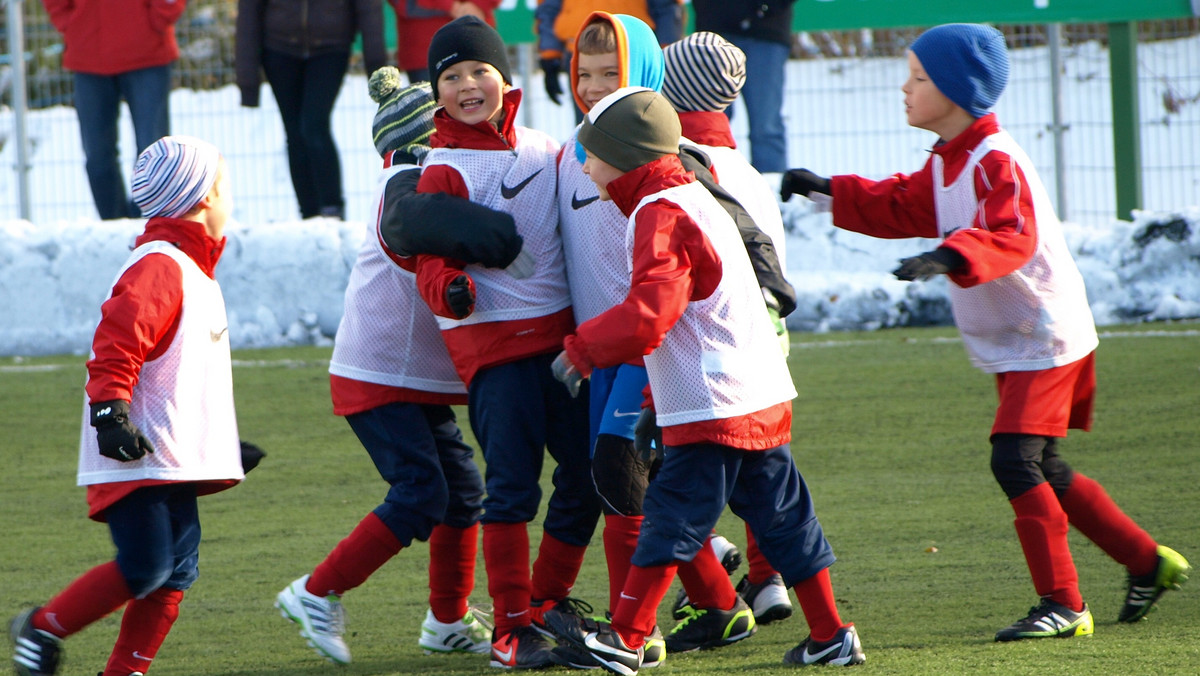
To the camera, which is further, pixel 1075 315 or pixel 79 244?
pixel 79 244

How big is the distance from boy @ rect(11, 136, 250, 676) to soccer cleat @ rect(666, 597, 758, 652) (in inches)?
43.7

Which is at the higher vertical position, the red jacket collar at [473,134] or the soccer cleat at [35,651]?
the red jacket collar at [473,134]

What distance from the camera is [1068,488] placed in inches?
147

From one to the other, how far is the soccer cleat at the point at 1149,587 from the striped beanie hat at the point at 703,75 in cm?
156

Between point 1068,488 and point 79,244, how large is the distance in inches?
250

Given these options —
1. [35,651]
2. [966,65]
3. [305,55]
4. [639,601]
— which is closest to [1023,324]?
[966,65]

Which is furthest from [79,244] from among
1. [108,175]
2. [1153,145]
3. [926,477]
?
[1153,145]

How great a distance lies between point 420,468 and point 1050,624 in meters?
1.53

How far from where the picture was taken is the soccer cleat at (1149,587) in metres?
3.62

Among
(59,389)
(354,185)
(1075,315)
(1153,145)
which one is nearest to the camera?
(1075,315)

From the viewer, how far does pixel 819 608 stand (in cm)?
331

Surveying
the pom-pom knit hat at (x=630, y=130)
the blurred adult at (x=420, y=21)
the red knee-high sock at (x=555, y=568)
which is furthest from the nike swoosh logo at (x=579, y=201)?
the blurred adult at (x=420, y=21)

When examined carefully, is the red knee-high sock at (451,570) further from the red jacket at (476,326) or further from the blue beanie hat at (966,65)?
the blue beanie hat at (966,65)

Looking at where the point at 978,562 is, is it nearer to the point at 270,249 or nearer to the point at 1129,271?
the point at 1129,271
